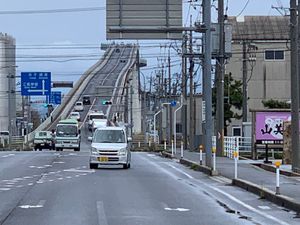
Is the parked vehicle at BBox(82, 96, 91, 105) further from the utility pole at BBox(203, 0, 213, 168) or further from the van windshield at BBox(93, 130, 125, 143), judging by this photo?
the utility pole at BBox(203, 0, 213, 168)

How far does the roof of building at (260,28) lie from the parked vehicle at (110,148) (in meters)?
47.2

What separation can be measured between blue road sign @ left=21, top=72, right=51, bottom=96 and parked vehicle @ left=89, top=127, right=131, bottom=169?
3018 cm

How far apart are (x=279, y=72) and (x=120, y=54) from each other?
48587 millimetres

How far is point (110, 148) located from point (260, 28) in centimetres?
5229

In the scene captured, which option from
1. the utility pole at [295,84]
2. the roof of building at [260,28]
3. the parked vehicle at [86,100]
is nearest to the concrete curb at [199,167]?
the utility pole at [295,84]

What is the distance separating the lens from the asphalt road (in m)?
14.2

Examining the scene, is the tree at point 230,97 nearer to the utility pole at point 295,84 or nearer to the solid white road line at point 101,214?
the utility pole at point 295,84

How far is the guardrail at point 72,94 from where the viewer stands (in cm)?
9895

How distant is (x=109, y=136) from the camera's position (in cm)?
3250

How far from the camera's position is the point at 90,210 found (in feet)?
51.2

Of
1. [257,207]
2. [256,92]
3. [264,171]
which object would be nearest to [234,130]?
[256,92]

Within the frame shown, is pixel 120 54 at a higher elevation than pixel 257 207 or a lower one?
higher

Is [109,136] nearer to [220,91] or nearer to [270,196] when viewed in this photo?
[220,91]

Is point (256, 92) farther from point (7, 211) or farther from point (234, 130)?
point (7, 211)
